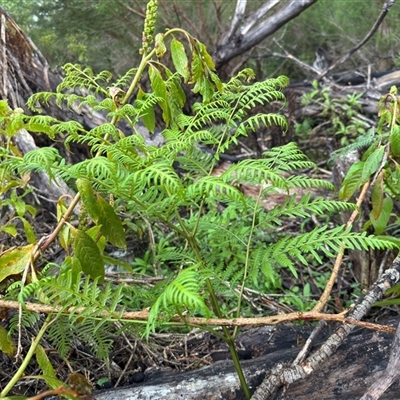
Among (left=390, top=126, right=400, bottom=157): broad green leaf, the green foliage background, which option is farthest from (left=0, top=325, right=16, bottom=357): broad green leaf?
the green foliage background

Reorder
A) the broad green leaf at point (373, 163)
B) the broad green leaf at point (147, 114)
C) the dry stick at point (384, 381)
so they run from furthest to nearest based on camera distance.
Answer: the broad green leaf at point (373, 163)
the broad green leaf at point (147, 114)
the dry stick at point (384, 381)

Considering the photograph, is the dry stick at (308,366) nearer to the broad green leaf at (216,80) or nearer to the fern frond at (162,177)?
the fern frond at (162,177)

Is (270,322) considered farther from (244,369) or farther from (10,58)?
(10,58)

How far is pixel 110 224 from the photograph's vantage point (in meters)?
1.25

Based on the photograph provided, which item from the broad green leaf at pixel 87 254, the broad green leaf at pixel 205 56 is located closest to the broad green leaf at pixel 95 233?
the broad green leaf at pixel 87 254

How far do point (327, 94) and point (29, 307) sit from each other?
13.2 ft

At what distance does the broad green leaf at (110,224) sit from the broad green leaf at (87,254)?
0.05m

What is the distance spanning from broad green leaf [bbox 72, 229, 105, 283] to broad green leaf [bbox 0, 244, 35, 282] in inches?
5.7

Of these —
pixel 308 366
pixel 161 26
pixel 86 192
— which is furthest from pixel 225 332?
pixel 161 26

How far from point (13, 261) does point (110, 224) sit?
0.28 m

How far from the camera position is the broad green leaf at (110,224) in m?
1.22

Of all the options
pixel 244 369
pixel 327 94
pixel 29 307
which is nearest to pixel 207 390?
pixel 244 369

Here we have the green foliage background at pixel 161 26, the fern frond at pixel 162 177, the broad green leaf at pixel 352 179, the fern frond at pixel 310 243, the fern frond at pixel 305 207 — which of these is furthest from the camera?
the green foliage background at pixel 161 26

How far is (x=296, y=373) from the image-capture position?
50.1 inches
